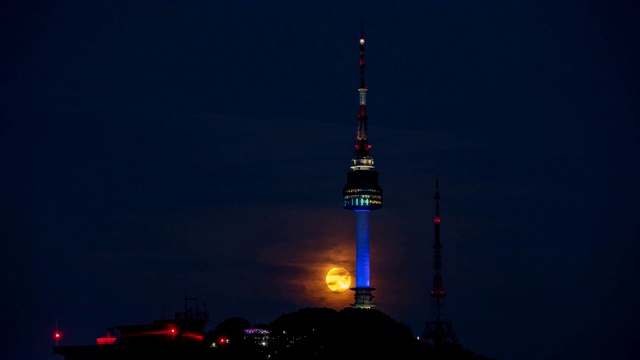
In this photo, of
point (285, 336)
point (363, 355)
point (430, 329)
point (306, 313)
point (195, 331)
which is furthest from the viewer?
point (430, 329)

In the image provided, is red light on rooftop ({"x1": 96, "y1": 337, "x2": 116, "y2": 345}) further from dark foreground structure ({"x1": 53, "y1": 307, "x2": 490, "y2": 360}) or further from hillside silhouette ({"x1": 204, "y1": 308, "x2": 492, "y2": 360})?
hillside silhouette ({"x1": 204, "y1": 308, "x2": 492, "y2": 360})

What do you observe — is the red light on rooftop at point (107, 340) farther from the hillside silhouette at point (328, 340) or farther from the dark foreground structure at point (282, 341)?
the hillside silhouette at point (328, 340)

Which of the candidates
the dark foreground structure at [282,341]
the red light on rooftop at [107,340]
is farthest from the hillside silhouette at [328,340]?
the red light on rooftop at [107,340]

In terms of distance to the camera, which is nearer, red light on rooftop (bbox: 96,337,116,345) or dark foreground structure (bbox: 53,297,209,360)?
dark foreground structure (bbox: 53,297,209,360)

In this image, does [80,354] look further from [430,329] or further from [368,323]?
[430,329]

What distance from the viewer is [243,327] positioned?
→ 534 ft

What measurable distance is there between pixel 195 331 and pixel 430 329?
8667 centimetres

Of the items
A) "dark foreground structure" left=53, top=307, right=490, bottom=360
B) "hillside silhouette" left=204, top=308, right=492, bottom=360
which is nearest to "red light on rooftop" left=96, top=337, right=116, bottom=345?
"dark foreground structure" left=53, top=307, right=490, bottom=360

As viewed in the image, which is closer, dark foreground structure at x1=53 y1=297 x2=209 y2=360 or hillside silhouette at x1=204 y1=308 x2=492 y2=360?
dark foreground structure at x1=53 y1=297 x2=209 y2=360

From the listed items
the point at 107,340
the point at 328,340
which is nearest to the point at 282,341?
the point at 328,340

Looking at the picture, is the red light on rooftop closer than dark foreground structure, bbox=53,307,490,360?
No

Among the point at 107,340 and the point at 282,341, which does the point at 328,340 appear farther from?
the point at 107,340

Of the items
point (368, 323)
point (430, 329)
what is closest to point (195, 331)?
point (368, 323)

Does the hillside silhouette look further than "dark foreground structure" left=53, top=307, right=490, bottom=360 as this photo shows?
Yes
